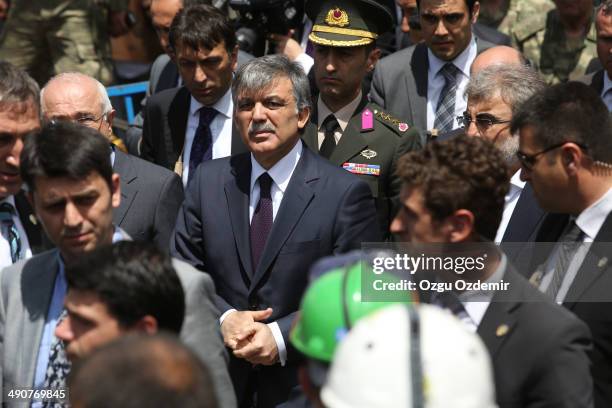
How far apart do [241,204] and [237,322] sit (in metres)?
0.59

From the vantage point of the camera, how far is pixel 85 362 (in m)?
2.40

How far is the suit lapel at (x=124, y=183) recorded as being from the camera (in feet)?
16.8

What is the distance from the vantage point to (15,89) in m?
4.96

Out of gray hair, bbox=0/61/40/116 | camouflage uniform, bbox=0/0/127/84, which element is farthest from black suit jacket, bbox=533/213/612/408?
camouflage uniform, bbox=0/0/127/84

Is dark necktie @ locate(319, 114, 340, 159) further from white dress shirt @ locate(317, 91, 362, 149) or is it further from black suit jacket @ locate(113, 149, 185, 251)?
black suit jacket @ locate(113, 149, 185, 251)

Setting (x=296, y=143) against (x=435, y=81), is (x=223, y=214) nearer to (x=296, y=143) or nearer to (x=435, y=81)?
(x=296, y=143)

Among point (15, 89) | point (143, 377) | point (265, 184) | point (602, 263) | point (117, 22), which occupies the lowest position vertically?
point (117, 22)

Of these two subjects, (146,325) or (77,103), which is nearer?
(146,325)

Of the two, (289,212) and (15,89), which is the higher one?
(15,89)

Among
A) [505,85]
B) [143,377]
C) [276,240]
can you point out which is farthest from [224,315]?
[143,377]

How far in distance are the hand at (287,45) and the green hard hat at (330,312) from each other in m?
4.50

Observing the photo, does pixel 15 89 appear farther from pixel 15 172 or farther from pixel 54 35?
pixel 54 35

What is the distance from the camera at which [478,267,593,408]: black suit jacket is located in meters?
3.26

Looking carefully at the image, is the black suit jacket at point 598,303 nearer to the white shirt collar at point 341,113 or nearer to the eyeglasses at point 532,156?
the eyeglasses at point 532,156
